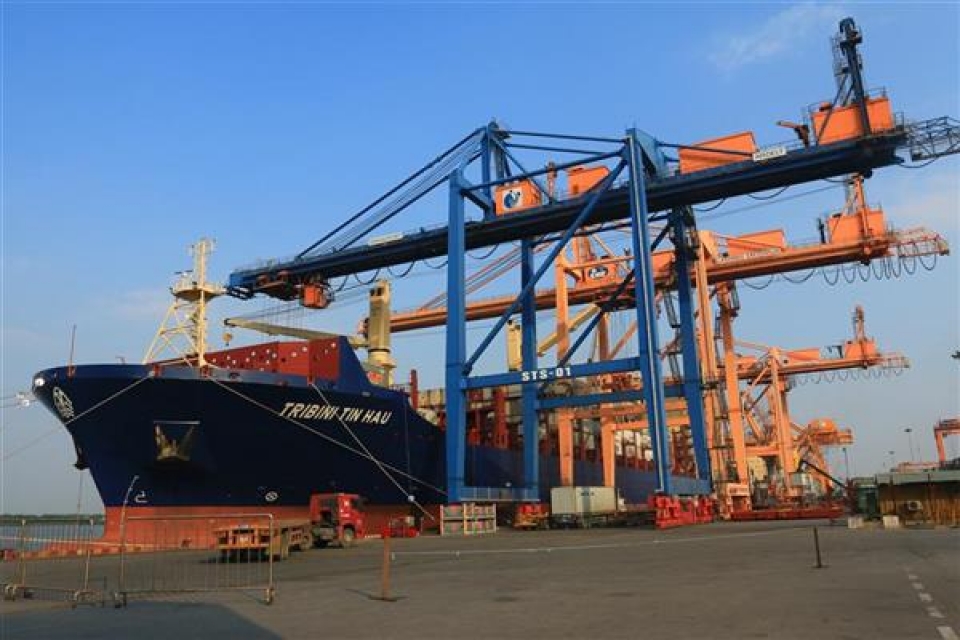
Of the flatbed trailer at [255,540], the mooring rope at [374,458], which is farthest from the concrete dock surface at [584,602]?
the mooring rope at [374,458]

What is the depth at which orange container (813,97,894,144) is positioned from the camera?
2720 centimetres

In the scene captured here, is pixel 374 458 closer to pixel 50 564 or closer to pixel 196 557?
pixel 196 557

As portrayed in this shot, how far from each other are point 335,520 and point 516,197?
688 inches

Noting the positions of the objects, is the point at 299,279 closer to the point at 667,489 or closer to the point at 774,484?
the point at 667,489

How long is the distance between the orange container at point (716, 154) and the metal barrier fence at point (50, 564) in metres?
25.6

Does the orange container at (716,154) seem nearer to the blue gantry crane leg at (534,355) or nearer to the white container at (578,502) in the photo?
the blue gantry crane leg at (534,355)

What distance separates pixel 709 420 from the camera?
40875mm

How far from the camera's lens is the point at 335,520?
79.8ft

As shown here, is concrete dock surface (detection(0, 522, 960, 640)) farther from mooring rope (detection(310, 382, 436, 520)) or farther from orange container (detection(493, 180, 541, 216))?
orange container (detection(493, 180, 541, 216))

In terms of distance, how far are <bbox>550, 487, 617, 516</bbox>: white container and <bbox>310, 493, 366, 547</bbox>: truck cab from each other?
11.2 meters

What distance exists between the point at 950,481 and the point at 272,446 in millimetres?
22593

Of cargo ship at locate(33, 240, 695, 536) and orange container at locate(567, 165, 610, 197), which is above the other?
orange container at locate(567, 165, 610, 197)

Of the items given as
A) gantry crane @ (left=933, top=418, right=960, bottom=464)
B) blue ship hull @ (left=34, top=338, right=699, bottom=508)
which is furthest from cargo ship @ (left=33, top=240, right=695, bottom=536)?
gantry crane @ (left=933, top=418, right=960, bottom=464)

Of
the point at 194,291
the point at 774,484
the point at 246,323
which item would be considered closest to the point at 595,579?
the point at 194,291
